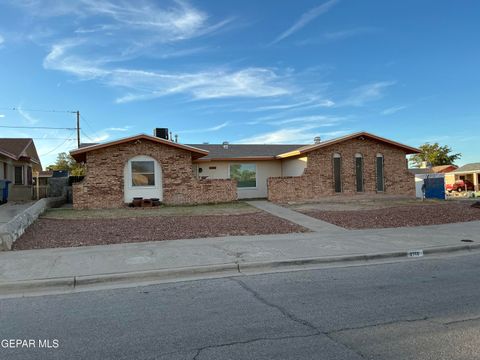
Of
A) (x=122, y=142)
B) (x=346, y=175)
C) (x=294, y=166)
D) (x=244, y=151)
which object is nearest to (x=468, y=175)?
(x=346, y=175)

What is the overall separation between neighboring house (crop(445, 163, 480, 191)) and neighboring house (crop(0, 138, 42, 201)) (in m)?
45.1

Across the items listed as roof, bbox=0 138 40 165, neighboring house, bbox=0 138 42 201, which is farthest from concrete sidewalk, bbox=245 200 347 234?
roof, bbox=0 138 40 165

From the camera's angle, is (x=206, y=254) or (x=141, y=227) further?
(x=141, y=227)

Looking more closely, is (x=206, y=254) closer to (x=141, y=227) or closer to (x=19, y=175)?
(x=141, y=227)

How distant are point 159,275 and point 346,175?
1744cm

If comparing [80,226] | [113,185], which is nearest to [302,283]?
[80,226]

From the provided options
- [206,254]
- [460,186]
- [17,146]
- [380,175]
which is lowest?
[206,254]

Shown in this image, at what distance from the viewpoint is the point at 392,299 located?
553 cm

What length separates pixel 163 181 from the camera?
66.5 feet

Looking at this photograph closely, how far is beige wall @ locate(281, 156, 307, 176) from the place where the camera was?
22.7m

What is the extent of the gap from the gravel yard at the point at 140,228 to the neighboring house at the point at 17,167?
10.1 metres

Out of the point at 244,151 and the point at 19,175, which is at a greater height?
the point at 244,151

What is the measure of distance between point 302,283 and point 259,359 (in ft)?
9.73

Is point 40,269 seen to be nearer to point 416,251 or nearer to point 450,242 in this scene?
point 416,251
